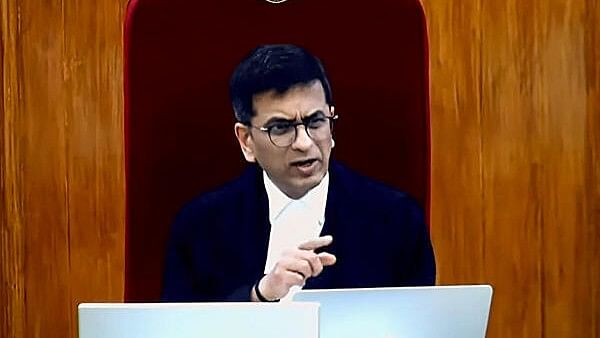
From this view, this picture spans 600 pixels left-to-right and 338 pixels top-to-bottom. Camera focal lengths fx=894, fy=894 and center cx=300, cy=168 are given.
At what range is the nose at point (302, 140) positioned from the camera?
2.38 meters

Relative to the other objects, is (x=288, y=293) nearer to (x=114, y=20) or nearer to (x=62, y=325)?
(x=62, y=325)

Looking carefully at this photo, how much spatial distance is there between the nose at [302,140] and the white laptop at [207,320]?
94cm

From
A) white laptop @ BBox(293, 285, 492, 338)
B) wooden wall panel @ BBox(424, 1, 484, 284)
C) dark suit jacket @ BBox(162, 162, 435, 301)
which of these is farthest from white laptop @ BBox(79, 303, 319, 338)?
wooden wall panel @ BBox(424, 1, 484, 284)

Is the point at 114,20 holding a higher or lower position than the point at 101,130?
higher

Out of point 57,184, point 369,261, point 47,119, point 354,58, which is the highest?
point 354,58

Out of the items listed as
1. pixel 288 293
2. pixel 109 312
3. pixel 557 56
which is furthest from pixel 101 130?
pixel 557 56

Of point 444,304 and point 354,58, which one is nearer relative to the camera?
point 444,304

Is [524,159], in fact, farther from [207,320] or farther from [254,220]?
[207,320]

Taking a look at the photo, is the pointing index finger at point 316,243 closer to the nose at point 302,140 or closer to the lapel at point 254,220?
the lapel at point 254,220

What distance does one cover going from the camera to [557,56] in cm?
251

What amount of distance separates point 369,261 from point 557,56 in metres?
0.79

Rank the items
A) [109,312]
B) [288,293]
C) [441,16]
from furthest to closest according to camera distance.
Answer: [441,16] → [288,293] → [109,312]

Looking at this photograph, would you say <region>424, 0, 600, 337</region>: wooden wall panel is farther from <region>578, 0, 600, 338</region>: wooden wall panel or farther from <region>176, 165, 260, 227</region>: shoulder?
<region>176, 165, 260, 227</region>: shoulder

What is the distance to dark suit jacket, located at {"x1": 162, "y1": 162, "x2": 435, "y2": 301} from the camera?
2.36 metres
